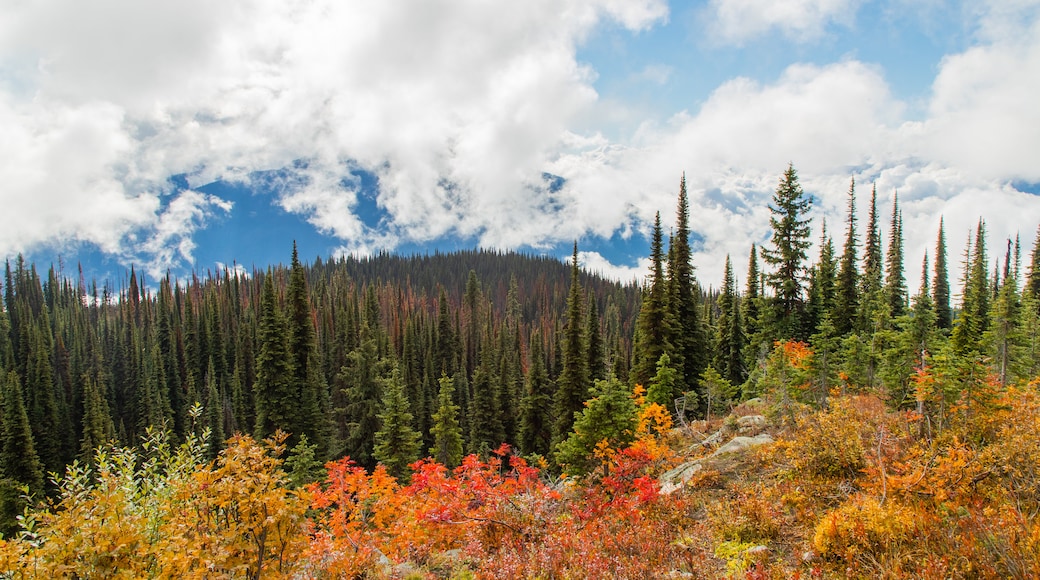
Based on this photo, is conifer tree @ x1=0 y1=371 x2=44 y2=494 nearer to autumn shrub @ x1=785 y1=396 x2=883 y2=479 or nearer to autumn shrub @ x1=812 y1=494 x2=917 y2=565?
autumn shrub @ x1=785 y1=396 x2=883 y2=479

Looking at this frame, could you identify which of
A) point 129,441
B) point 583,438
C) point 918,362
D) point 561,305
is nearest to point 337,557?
point 583,438

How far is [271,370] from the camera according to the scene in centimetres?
3703

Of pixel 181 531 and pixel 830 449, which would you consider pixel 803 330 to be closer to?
pixel 830 449

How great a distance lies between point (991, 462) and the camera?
23.9 ft

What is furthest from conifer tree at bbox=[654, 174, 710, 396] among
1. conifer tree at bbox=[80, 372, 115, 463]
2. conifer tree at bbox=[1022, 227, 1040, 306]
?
conifer tree at bbox=[80, 372, 115, 463]

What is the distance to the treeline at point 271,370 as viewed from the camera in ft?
125

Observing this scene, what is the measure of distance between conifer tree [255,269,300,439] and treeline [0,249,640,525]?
11 cm

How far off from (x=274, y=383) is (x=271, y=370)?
3.43 ft

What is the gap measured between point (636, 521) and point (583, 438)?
314 inches

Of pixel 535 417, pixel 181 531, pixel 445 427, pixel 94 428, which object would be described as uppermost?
pixel 181 531

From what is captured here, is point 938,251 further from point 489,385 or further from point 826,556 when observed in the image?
point 826,556

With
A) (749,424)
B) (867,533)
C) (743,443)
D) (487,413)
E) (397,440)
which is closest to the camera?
(867,533)

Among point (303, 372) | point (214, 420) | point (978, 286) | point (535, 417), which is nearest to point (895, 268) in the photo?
point (978, 286)

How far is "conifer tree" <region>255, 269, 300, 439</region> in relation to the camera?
36.8 meters
